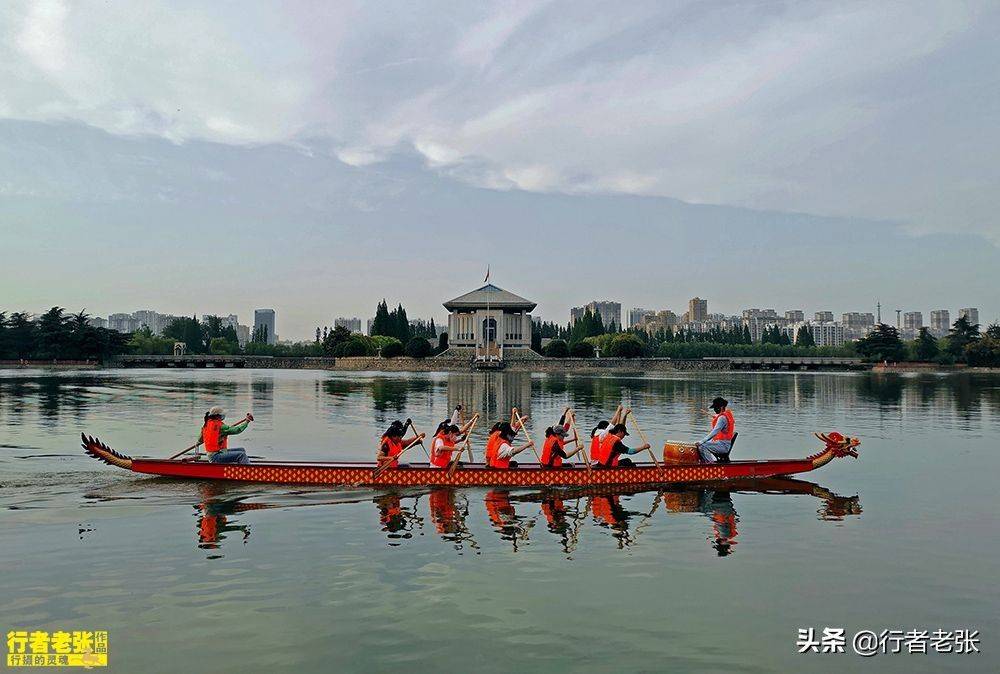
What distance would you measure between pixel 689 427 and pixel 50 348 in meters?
90.6

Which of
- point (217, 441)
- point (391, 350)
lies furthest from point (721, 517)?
point (391, 350)

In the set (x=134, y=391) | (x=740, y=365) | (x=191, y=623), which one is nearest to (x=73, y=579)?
(x=191, y=623)

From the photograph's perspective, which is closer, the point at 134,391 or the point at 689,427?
the point at 689,427

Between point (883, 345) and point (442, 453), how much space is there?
10864cm

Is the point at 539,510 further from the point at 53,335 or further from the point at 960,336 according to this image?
the point at 960,336

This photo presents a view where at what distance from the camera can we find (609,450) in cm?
1542

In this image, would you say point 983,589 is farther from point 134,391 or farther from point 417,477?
point 134,391

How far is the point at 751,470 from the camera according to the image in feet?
53.9

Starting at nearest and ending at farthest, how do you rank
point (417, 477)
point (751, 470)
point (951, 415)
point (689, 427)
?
point (417, 477)
point (751, 470)
point (689, 427)
point (951, 415)

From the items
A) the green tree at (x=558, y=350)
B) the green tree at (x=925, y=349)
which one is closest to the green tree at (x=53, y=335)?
the green tree at (x=558, y=350)

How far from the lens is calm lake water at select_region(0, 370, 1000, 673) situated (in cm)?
732

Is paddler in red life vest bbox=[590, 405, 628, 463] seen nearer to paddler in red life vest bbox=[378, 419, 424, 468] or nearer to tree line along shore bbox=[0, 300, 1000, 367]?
paddler in red life vest bbox=[378, 419, 424, 468]

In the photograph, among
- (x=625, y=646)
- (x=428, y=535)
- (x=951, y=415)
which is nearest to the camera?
(x=625, y=646)

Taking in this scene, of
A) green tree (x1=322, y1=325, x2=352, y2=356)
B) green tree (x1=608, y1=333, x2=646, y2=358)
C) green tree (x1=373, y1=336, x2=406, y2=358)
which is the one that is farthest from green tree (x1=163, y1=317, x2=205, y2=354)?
green tree (x1=608, y1=333, x2=646, y2=358)
